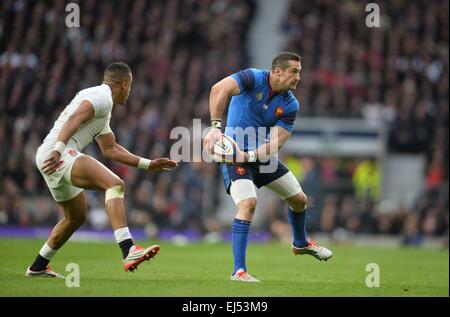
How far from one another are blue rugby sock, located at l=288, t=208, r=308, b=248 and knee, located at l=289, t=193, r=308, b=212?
8cm

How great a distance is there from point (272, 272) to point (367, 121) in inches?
539

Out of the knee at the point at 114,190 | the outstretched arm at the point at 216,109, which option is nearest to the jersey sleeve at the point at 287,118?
the outstretched arm at the point at 216,109

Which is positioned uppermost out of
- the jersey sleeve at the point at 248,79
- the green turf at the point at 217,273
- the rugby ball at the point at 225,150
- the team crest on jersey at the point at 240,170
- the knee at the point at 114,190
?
the jersey sleeve at the point at 248,79

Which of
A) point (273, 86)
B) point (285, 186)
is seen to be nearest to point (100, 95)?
point (273, 86)

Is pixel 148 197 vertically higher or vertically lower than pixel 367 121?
lower

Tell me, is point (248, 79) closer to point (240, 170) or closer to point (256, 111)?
point (256, 111)

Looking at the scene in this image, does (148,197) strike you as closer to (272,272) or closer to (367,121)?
(367,121)

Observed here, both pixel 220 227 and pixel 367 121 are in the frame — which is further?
pixel 367 121

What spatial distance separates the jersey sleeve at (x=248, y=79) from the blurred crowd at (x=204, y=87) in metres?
11.9

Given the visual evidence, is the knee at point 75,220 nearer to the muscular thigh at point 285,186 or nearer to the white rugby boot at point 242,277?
the white rugby boot at point 242,277

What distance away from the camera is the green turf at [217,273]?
853 centimetres

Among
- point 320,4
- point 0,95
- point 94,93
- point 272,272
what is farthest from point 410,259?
point 320,4

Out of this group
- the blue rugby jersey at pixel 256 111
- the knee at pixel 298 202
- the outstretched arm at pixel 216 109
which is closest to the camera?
the outstretched arm at pixel 216 109

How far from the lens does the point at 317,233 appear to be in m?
22.7
